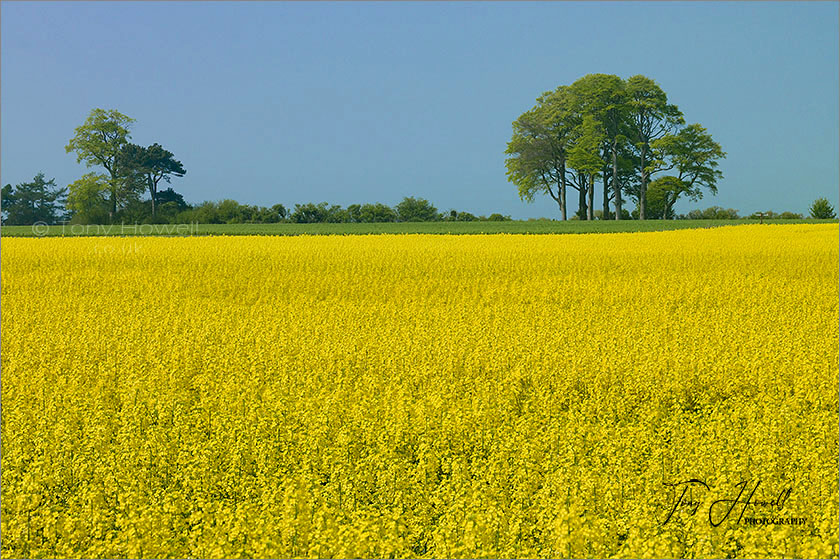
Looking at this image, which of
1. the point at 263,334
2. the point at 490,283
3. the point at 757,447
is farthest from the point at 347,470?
the point at 490,283

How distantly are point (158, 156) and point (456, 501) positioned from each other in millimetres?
55090

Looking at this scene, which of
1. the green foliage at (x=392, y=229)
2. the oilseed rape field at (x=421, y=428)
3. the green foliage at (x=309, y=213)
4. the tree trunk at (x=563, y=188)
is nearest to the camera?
the oilseed rape field at (x=421, y=428)

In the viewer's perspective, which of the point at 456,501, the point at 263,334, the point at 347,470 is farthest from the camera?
the point at 263,334

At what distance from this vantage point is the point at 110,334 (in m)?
10.2

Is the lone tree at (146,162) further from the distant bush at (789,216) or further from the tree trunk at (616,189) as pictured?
the distant bush at (789,216)

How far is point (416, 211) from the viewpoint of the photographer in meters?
51.8

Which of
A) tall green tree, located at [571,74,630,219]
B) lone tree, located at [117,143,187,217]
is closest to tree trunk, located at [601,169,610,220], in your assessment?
tall green tree, located at [571,74,630,219]

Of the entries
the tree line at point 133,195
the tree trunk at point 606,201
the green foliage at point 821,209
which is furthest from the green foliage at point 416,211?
the green foliage at point 821,209

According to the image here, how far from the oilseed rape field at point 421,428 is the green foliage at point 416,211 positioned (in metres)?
38.5

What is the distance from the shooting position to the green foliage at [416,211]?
51.8 metres

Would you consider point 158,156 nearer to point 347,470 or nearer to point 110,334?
point 110,334

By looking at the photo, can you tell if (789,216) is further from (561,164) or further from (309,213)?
(309,213)

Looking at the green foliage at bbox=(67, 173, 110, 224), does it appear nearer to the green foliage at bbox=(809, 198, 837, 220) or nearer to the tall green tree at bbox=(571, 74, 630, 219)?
the tall green tree at bbox=(571, 74, 630, 219)

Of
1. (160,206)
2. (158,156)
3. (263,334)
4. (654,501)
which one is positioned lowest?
(654,501)
